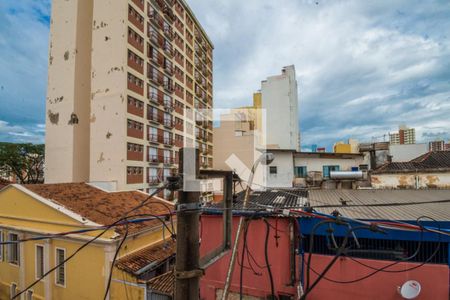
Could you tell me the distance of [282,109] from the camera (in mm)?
30812

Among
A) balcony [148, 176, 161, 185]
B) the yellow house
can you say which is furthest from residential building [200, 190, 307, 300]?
balcony [148, 176, 161, 185]

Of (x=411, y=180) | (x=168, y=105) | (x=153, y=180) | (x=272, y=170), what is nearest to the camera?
(x=411, y=180)

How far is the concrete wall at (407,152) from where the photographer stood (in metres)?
25.8

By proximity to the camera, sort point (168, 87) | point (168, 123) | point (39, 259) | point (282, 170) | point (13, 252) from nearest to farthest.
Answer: point (39, 259) → point (13, 252) → point (282, 170) → point (168, 123) → point (168, 87)

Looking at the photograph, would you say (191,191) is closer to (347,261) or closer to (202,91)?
(347,261)

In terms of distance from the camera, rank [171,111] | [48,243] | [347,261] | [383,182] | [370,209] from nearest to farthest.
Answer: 1. [347,261]
2. [370,209]
3. [48,243]
4. [383,182]
5. [171,111]

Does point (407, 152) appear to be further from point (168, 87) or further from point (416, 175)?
point (168, 87)

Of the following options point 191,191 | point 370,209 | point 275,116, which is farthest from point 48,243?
point 275,116

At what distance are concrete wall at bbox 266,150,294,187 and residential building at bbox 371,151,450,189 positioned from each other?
6.77 metres

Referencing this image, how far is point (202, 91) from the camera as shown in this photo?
135ft

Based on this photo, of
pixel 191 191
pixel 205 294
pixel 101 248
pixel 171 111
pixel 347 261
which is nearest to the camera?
pixel 191 191

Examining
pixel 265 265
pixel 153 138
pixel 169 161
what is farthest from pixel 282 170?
pixel 265 265

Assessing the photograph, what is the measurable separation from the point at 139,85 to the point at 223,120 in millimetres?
20009

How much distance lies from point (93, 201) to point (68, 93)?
1799 centimetres
